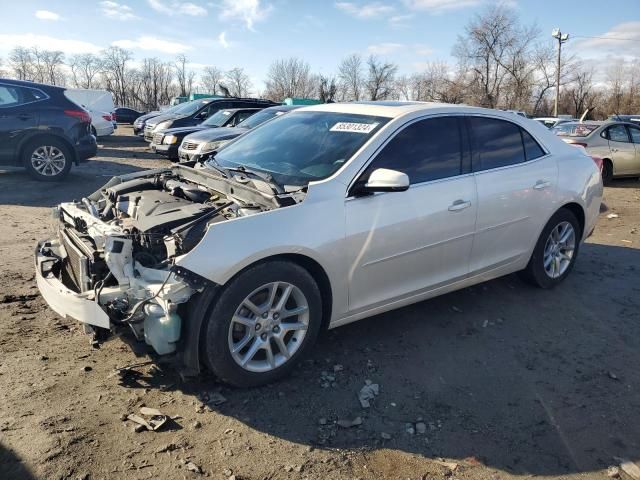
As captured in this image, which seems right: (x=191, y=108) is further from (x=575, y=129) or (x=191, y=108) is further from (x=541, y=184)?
(x=541, y=184)

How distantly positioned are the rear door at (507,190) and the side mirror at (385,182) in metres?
1.03

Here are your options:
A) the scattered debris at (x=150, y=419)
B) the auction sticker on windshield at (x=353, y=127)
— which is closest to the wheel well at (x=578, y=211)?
the auction sticker on windshield at (x=353, y=127)

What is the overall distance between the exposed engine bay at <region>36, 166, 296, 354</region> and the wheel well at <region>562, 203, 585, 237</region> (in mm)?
3125

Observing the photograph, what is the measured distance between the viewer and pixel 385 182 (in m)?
3.28

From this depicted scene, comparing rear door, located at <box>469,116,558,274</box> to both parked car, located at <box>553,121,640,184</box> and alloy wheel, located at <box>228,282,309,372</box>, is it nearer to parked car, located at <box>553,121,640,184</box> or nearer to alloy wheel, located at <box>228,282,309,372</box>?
alloy wheel, located at <box>228,282,309,372</box>

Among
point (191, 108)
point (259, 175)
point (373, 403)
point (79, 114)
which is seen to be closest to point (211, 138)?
point (79, 114)

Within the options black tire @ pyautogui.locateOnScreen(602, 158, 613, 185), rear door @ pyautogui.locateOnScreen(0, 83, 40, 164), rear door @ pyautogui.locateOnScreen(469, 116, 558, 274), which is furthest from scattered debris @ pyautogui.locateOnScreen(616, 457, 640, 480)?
black tire @ pyautogui.locateOnScreen(602, 158, 613, 185)

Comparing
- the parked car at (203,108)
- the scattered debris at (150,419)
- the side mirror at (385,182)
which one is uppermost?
the parked car at (203,108)

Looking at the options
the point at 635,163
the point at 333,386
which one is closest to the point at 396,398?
the point at 333,386

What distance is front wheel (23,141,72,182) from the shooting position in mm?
9578

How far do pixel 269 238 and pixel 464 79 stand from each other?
59.4 metres

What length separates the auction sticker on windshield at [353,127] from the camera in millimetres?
3762

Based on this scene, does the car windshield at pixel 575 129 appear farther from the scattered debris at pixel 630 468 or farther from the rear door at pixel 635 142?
the scattered debris at pixel 630 468

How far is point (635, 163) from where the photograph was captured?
41.0ft
